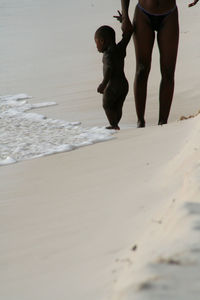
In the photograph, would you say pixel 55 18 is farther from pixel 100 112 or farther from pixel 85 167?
pixel 85 167

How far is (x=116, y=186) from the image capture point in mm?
2807

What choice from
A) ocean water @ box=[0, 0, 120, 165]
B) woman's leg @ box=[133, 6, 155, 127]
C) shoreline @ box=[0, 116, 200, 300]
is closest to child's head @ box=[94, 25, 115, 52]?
woman's leg @ box=[133, 6, 155, 127]

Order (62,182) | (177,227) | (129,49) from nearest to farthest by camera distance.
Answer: (177,227) → (62,182) → (129,49)

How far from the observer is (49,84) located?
7406 millimetres

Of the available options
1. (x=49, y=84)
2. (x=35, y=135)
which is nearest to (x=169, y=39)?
(x=35, y=135)

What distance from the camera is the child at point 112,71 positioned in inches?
191

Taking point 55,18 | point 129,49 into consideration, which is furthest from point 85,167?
point 55,18

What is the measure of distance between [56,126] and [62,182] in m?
2.13

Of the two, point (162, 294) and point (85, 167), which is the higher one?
point (162, 294)

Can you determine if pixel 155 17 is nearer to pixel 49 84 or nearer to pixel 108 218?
Answer: pixel 108 218

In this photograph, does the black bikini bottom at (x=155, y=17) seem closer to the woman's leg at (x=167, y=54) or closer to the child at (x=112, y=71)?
→ the woman's leg at (x=167, y=54)

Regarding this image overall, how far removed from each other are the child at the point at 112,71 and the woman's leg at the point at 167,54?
27cm

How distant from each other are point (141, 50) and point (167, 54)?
0.58 ft

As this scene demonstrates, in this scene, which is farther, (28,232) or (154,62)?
(154,62)
